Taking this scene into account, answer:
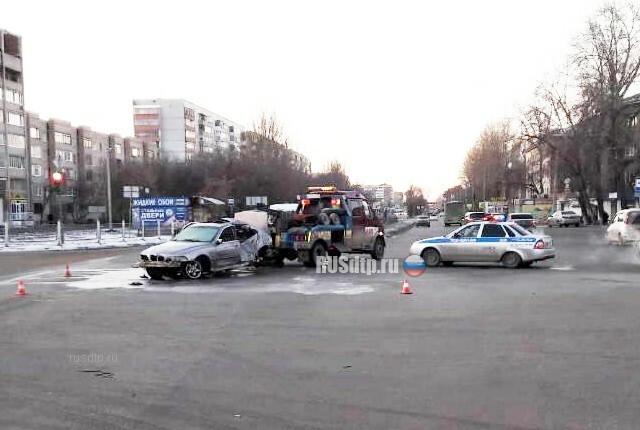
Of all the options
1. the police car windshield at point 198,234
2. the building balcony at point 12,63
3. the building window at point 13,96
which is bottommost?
the police car windshield at point 198,234

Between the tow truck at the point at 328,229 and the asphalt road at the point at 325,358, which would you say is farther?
the tow truck at the point at 328,229

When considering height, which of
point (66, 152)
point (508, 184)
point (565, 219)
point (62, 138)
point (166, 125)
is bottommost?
point (565, 219)

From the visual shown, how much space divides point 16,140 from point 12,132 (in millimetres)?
1596

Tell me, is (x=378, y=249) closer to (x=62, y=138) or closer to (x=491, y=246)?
(x=491, y=246)

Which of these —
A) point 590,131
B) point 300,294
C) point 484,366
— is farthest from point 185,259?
point 590,131

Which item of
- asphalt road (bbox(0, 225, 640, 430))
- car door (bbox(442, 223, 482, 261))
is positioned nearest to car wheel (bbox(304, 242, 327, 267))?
car door (bbox(442, 223, 482, 261))

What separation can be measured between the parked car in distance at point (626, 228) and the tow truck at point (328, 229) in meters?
11.3

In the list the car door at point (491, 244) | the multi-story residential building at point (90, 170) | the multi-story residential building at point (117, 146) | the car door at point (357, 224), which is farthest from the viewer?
the multi-story residential building at point (117, 146)

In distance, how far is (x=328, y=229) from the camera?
65.8 feet

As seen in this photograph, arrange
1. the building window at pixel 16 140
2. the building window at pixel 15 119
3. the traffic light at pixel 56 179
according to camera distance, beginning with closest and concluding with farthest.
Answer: the traffic light at pixel 56 179 < the building window at pixel 15 119 < the building window at pixel 16 140

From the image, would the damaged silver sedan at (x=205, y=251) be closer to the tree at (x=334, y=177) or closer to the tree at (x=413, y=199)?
the tree at (x=334, y=177)

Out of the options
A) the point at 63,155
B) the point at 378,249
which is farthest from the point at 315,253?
the point at 63,155

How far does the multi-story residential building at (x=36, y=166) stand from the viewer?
298 ft

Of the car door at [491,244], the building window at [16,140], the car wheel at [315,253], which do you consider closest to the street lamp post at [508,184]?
the car door at [491,244]
